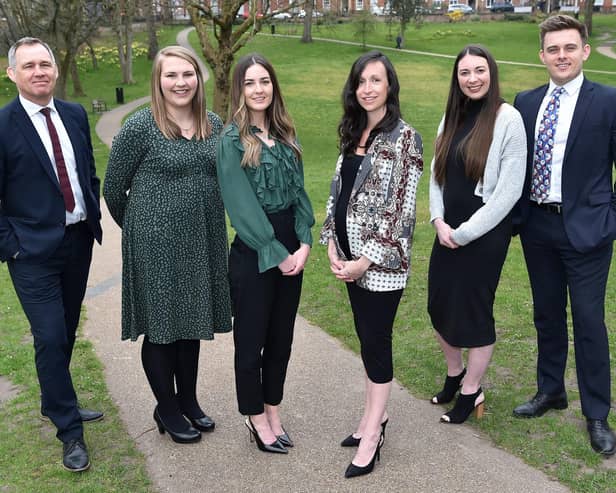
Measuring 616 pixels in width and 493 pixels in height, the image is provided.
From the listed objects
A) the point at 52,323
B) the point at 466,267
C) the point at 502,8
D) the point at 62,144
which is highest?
the point at 502,8

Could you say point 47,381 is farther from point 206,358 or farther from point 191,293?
point 206,358

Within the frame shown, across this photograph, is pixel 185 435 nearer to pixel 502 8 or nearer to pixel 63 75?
pixel 63 75

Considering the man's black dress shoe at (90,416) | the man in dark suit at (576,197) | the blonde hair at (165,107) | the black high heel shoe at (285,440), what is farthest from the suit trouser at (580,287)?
the man's black dress shoe at (90,416)

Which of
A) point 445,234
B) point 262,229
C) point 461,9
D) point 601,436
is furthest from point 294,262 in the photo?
point 461,9

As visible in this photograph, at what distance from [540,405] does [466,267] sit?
1106mm

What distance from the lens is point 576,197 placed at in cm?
379

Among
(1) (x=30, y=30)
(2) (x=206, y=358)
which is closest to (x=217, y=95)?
(1) (x=30, y=30)

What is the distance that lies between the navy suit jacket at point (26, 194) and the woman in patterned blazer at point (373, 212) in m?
1.54

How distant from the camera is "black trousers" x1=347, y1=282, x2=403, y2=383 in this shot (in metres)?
3.56

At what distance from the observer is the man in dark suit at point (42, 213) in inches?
145

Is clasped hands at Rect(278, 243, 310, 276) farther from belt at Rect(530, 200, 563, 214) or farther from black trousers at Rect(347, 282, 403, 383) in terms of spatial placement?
belt at Rect(530, 200, 563, 214)

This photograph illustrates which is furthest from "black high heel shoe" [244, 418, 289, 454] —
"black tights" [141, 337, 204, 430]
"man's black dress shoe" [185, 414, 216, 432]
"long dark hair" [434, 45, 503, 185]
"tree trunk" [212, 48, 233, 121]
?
"tree trunk" [212, 48, 233, 121]

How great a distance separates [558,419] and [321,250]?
443 cm

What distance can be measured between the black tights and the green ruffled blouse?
33.1 inches
